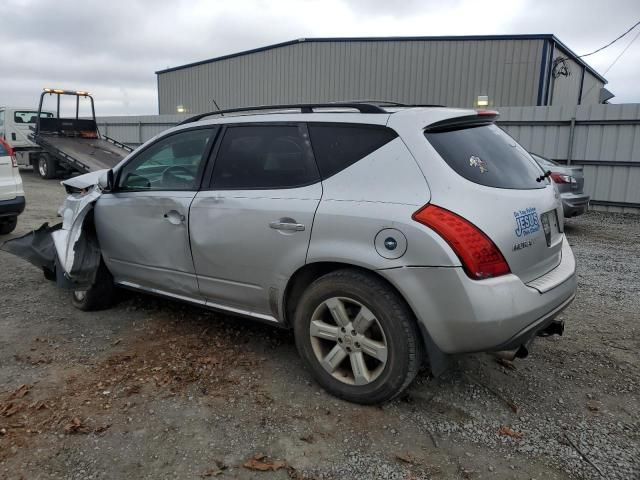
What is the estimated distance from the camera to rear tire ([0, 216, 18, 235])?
736 cm

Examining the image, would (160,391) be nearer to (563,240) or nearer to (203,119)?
(203,119)

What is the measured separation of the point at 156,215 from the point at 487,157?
2.28m

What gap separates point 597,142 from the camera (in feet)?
36.1

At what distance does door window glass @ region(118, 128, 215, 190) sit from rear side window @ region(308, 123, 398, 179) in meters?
0.90

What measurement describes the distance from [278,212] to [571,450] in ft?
6.49

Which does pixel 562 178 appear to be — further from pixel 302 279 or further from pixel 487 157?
pixel 302 279

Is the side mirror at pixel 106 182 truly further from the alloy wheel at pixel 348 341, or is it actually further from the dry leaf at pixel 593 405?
the dry leaf at pixel 593 405

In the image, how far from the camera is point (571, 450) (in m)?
2.58

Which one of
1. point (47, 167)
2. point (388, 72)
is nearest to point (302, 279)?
point (47, 167)

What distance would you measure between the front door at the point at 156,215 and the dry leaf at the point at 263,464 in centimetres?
143

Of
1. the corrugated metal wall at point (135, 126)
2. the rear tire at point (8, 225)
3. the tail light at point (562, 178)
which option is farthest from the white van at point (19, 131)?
the tail light at point (562, 178)

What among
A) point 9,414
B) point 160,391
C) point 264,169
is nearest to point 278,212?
point 264,169

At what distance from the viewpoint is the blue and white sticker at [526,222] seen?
2.70 m

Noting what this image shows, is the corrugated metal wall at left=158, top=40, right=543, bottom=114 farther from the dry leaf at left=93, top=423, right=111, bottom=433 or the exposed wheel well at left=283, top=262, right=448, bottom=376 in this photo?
the dry leaf at left=93, top=423, right=111, bottom=433
